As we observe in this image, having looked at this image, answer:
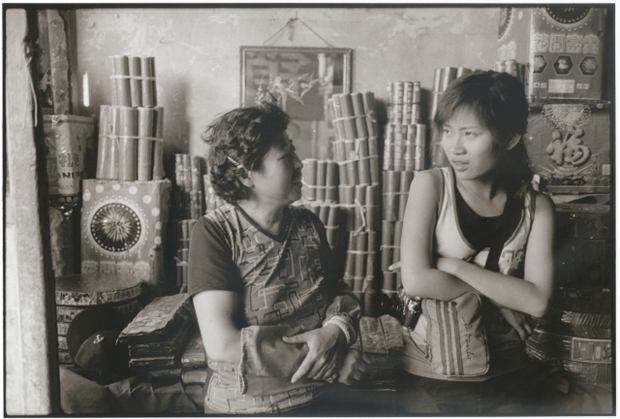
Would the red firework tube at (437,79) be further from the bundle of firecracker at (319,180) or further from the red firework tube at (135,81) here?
the red firework tube at (135,81)

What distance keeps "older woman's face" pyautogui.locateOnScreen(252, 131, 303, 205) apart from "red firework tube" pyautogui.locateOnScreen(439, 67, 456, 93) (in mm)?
644

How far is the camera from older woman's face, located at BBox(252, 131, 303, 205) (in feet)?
6.33

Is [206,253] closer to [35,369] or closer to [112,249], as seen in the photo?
[112,249]

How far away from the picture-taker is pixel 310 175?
199cm

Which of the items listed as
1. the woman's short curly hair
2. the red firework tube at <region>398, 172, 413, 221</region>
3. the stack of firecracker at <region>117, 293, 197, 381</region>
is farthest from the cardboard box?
the stack of firecracker at <region>117, 293, 197, 381</region>

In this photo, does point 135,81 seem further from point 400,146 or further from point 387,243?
point 387,243

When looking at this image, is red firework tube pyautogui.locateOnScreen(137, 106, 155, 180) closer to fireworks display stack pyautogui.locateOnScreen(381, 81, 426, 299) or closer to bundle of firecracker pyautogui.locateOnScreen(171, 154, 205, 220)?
bundle of firecracker pyautogui.locateOnScreen(171, 154, 205, 220)

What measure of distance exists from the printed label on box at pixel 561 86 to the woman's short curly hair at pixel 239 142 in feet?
3.52

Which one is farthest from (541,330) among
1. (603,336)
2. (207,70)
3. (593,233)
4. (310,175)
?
(207,70)

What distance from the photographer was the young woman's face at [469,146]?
1929mm

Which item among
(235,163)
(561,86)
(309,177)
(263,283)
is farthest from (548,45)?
(263,283)

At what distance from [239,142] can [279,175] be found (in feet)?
0.65

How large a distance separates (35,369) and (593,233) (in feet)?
7.71

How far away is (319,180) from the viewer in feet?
6.55
